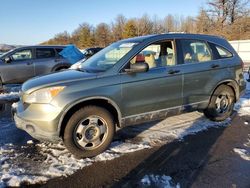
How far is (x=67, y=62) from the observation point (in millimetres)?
11008

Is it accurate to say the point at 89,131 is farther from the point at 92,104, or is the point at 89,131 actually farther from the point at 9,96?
the point at 9,96

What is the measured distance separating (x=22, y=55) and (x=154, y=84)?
7674 mm

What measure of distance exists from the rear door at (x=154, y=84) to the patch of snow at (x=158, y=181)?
123cm

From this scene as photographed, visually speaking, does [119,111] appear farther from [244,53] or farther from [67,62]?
[244,53]

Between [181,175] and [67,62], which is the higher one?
[67,62]

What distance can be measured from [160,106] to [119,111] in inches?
33.2

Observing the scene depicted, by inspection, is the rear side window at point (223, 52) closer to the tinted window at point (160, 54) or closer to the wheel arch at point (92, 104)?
the tinted window at point (160, 54)

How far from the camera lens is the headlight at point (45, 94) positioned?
401cm

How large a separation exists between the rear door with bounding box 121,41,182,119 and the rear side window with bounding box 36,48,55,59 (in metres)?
6.85

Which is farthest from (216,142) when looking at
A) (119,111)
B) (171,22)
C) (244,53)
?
(171,22)

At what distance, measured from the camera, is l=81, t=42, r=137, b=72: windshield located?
15.2 feet

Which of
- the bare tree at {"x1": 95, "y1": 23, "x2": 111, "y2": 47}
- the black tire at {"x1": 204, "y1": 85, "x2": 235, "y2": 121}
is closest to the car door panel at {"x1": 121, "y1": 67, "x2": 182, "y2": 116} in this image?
the black tire at {"x1": 204, "y1": 85, "x2": 235, "y2": 121}

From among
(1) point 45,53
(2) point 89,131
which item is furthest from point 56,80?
(1) point 45,53

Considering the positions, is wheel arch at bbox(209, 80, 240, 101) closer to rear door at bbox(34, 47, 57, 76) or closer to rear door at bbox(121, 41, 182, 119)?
rear door at bbox(121, 41, 182, 119)
